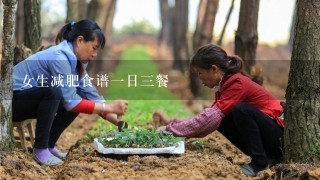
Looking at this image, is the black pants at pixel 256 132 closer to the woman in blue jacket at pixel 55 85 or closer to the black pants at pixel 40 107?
the woman in blue jacket at pixel 55 85

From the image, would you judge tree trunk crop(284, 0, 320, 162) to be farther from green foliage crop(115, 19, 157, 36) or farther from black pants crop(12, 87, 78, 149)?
green foliage crop(115, 19, 157, 36)

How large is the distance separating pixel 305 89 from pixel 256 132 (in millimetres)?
563

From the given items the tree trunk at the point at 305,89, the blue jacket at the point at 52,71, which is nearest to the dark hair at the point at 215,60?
the tree trunk at the point at 305,89

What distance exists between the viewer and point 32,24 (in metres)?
7.84

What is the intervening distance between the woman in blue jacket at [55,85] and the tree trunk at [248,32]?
3.43 meters

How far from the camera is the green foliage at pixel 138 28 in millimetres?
63156

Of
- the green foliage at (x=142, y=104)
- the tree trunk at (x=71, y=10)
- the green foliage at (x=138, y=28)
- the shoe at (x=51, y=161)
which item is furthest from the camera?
the green foliage at (x=138, y=28)

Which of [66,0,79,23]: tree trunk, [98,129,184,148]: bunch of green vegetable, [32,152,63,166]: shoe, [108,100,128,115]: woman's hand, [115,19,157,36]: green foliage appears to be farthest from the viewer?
[115,19,157,36]: green foliage

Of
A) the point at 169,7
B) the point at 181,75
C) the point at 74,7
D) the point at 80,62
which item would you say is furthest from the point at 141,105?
the point at 169,7

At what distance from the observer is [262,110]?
5.38 m

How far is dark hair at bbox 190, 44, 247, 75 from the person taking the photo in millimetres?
5340

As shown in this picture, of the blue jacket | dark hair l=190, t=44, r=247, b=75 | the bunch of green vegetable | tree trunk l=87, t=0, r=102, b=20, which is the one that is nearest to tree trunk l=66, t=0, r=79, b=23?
tree trunk l=87, t=0, r=102, b=20

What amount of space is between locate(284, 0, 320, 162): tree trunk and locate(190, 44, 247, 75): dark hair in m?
0.56

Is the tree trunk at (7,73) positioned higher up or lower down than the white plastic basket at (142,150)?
higher up
